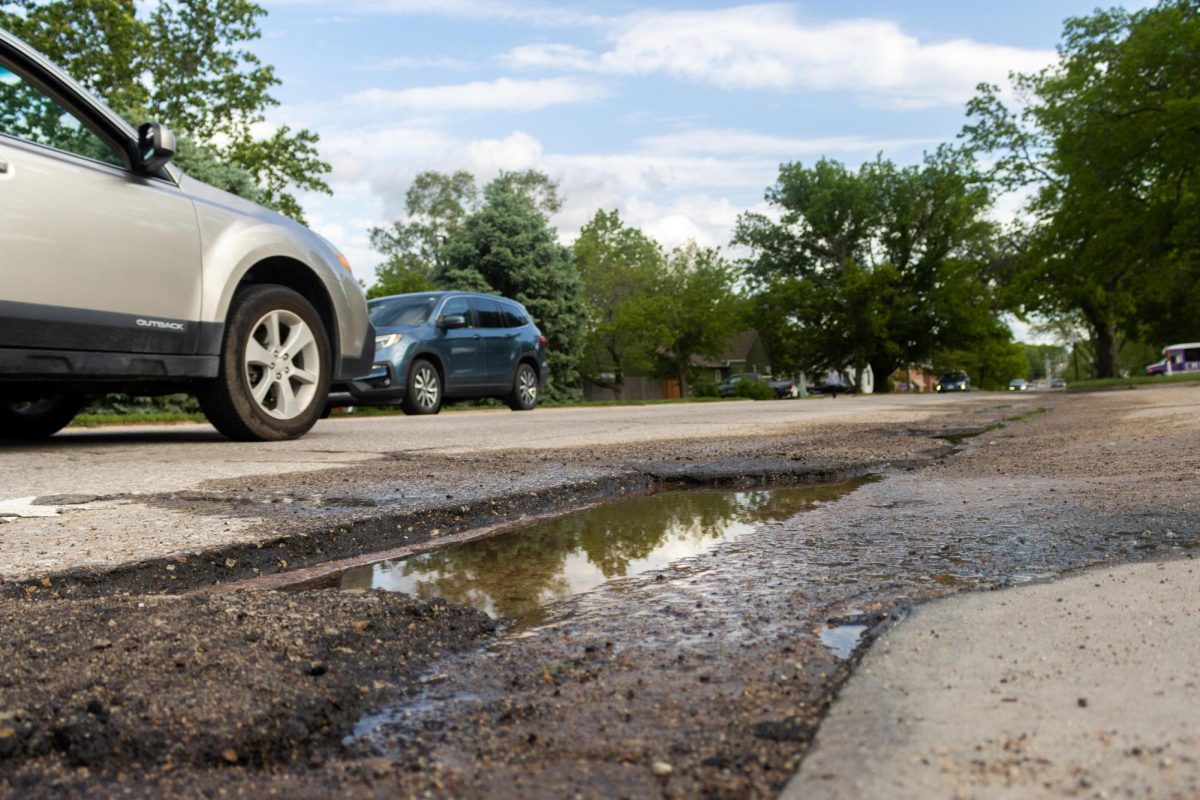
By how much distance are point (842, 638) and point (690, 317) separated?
5189 cm

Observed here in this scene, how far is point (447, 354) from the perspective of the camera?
14.0 m

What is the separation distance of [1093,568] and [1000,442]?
15.1ft

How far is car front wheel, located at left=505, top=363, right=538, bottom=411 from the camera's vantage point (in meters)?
15.4

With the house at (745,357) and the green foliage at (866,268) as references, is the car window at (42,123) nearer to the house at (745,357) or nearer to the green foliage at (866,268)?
the green foliage at (866,268)

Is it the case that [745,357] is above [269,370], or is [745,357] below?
above

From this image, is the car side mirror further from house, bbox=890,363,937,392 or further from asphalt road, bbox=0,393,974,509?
house, bbox=890,363,937,392

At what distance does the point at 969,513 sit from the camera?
3.39 m

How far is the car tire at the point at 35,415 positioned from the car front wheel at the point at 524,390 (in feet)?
27.4

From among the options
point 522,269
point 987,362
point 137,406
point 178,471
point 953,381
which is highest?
point 522,269

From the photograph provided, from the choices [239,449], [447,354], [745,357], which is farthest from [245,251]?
[745,357]

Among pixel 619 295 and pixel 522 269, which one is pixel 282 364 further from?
pixel 619 295

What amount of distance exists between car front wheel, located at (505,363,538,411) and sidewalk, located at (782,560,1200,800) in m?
13.5

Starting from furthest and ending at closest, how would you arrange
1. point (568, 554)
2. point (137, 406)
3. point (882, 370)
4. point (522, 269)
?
1. point (882, 370)
2. point (522, 269)
3. point (137, 406)
4. point (568, 554)

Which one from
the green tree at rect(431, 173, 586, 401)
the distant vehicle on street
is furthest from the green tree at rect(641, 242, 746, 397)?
the distant vehicle on street
